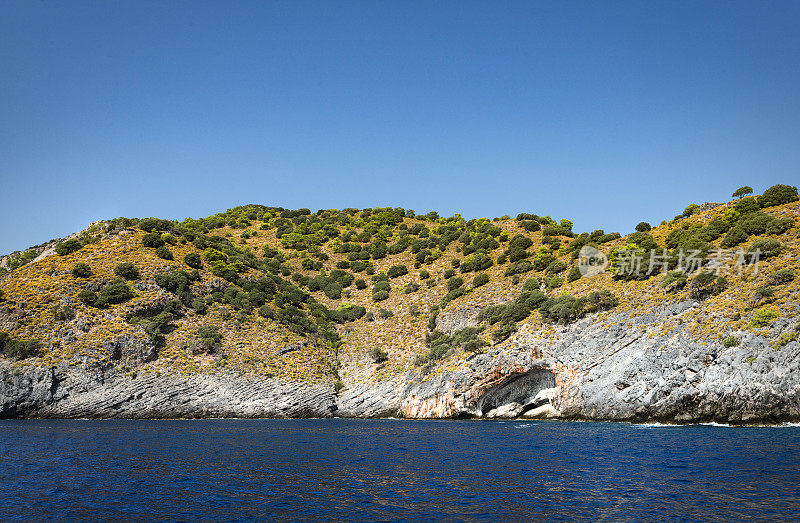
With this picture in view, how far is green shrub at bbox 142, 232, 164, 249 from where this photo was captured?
9394cm

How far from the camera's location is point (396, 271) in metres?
111

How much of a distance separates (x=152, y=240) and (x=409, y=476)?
82629 mm

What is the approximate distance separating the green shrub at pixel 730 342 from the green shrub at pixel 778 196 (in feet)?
125

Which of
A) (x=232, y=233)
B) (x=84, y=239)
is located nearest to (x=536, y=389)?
(x=84, y=239)

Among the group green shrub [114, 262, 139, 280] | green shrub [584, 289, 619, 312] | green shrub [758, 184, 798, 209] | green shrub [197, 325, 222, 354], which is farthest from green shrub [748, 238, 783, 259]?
green shrub [114, 262, 139, 280]

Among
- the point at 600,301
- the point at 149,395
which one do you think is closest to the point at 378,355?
the point at 149,395

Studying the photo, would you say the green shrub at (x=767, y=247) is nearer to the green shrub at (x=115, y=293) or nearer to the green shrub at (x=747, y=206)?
the green shrub at (x=747, y=206)

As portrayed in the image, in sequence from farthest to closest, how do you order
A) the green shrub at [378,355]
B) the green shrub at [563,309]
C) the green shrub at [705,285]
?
1. the green shrub at [378,355]
2. the green shrub at [563,309]
3. the green shrub at [705,285]

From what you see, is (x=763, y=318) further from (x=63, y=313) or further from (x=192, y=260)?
(x=63, y=313)

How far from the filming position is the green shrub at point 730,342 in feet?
160

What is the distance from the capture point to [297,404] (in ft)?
244

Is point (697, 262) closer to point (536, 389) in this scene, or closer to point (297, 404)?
point (536, 389)

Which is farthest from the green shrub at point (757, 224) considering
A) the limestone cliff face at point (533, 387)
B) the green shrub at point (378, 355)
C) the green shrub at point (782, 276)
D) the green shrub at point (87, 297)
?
the green shrub at point (87, 297)

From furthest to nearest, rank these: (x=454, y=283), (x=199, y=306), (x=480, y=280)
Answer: (x=454, y=283) → (x=480, y=280) → (x=199, y=306)
